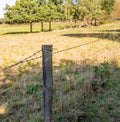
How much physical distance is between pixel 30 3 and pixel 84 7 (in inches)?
500

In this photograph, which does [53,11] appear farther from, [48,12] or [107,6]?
[107,6]

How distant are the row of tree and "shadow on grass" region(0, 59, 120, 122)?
4336 centimetres

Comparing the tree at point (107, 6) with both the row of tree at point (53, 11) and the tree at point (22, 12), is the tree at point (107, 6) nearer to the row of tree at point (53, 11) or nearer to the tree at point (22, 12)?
the row of tree at point (53, 11)

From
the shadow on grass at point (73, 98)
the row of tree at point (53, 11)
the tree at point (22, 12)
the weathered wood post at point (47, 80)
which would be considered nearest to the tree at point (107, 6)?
the row of tree at point (53, 11)

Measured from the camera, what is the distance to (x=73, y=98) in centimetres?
586

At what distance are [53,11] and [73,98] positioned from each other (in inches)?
1871

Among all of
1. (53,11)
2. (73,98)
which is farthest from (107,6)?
(73,98)

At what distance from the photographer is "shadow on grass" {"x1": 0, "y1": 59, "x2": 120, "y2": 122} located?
5.23m

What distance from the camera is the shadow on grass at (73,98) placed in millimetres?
5230

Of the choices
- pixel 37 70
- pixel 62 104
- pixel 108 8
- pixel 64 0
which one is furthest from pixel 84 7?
pixel 62 104

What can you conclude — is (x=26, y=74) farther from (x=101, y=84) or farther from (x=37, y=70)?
(x=101, y=84)

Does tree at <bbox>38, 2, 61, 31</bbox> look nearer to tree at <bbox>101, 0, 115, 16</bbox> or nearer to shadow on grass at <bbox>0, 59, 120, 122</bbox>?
tree at <bbox>101, 0, 115, 16</bbox>

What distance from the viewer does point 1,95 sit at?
6957mm

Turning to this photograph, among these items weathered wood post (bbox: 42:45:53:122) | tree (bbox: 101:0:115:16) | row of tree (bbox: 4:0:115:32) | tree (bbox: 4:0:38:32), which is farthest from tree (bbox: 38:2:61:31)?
weathered wood post (bbox: 42:45:53:122)
